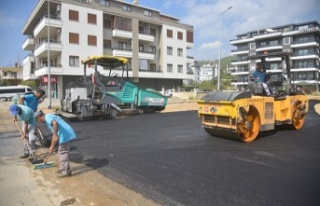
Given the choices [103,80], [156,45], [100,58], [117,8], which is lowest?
[103,80]

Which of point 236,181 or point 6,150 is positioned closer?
point 236,181

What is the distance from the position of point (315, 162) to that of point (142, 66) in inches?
1457

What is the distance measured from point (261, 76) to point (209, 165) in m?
4.29

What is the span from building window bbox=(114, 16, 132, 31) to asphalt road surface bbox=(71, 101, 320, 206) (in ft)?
104

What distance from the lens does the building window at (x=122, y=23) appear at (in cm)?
3925

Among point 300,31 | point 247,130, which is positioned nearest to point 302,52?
point 300,31

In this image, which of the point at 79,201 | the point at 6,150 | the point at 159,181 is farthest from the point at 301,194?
the point at 6,150

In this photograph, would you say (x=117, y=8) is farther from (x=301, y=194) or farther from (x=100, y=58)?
(x=301, y=194)

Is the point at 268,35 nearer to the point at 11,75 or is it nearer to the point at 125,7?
the point at 125,7

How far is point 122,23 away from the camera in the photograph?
39.7 m

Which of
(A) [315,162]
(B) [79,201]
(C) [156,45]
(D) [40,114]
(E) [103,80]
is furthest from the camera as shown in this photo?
(C) [156,45]

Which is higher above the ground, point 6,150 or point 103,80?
point 103,80

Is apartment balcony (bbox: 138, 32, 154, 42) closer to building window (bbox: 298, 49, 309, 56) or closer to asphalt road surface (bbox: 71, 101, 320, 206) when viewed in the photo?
building window (bbox: 298, 49, 309, 56)

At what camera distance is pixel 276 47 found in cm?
6272
